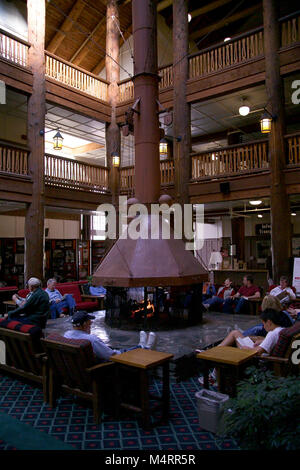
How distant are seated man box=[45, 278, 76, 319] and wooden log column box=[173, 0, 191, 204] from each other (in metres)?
4.35

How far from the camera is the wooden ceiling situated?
12.1 metres

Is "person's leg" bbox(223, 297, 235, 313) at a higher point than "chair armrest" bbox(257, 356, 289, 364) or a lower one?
lower

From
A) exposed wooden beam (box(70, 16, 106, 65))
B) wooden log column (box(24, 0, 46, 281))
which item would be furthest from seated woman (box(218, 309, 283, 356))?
exposed wooden beam (box(70, 16, 106, 65))

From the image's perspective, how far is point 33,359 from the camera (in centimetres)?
412

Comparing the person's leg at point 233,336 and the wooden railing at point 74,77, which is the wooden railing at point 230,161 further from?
the person's leg at point 233,336

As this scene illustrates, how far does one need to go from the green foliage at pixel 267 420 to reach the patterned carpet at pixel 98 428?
0.37 meters

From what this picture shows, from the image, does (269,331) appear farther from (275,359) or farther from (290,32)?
(290,32)

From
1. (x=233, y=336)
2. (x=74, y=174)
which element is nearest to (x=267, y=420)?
(x=233, y=336)

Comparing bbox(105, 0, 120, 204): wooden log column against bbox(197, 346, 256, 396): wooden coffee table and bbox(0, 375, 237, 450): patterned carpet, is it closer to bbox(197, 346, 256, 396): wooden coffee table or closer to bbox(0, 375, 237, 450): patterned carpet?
bbox(0, 375, 237, 450): patterned carpet

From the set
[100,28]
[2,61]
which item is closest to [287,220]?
[2,61]

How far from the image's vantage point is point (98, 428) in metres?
3.27

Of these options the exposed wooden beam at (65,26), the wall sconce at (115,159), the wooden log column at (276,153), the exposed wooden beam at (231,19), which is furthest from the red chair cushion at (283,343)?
the exposed wooden beam at (65,26)

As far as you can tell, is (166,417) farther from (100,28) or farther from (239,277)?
(100,28)

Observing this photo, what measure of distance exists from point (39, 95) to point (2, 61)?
1.20 meters
